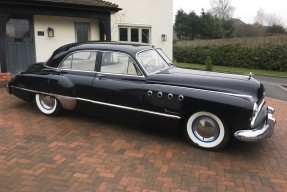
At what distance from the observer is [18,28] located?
1048 cm

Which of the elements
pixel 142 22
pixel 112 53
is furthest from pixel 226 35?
pixel 112 53

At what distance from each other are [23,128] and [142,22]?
32.6 ft

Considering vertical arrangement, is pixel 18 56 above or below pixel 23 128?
above

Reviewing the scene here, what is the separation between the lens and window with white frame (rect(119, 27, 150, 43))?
13883mm

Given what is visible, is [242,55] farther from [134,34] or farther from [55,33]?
[55,33]

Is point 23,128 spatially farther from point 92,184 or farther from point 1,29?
point 1,29

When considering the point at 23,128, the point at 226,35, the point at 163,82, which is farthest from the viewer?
the point at 226,35

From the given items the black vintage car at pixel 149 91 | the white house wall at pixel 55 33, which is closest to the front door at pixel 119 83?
the black vintage car at pixel 149 91

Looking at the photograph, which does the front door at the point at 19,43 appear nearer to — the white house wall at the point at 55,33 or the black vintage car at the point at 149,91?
the white house wall at the point at 55,33

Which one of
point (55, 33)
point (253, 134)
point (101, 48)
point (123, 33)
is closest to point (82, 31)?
point (55, 33)

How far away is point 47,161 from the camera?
164 inches

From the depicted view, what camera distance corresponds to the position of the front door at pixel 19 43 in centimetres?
1025

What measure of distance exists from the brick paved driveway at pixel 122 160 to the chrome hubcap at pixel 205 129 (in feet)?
0.78

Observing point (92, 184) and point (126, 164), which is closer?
point (92, 184)
